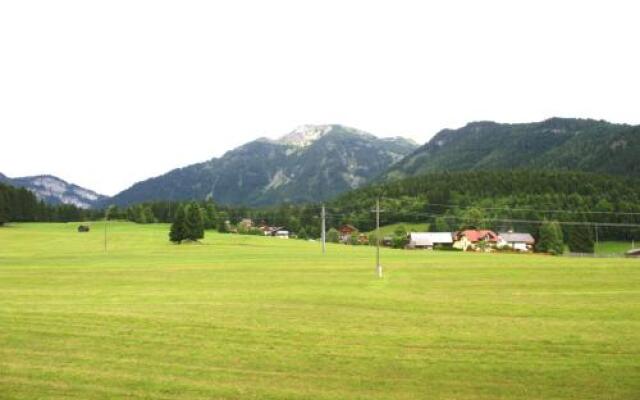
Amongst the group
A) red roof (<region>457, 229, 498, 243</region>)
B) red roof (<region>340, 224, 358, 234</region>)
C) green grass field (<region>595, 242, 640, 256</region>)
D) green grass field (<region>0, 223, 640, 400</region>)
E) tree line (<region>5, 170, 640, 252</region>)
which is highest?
tree line (<region>5, 170, 640, 252</region>)

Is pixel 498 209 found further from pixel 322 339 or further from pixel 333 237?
pixel 322 339

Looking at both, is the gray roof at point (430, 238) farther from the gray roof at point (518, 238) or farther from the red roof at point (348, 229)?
the red roof at point (348, 229)

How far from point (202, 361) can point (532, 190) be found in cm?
17524

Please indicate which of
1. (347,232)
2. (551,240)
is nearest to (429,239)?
(347,232)

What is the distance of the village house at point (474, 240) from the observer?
139125mm

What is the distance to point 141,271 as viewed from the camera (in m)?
54.9

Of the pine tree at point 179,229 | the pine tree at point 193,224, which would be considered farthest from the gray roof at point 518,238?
the pine tree at point 179,229

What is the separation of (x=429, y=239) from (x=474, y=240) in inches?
534

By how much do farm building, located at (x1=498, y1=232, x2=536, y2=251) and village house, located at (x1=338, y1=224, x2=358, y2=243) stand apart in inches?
1578

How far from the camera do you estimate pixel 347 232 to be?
181875 millimetres

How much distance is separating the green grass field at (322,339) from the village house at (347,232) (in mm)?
117378

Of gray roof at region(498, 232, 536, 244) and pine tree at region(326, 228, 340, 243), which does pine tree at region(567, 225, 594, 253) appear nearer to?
gray roof at region(498, 232, 536, 244)

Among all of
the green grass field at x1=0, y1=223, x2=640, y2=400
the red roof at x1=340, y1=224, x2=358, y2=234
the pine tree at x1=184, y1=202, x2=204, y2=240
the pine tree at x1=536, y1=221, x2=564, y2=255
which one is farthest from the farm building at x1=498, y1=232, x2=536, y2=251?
the green grass field at x1=0, y1=223, x2=640, y2=400

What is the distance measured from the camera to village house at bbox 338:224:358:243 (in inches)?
6369
